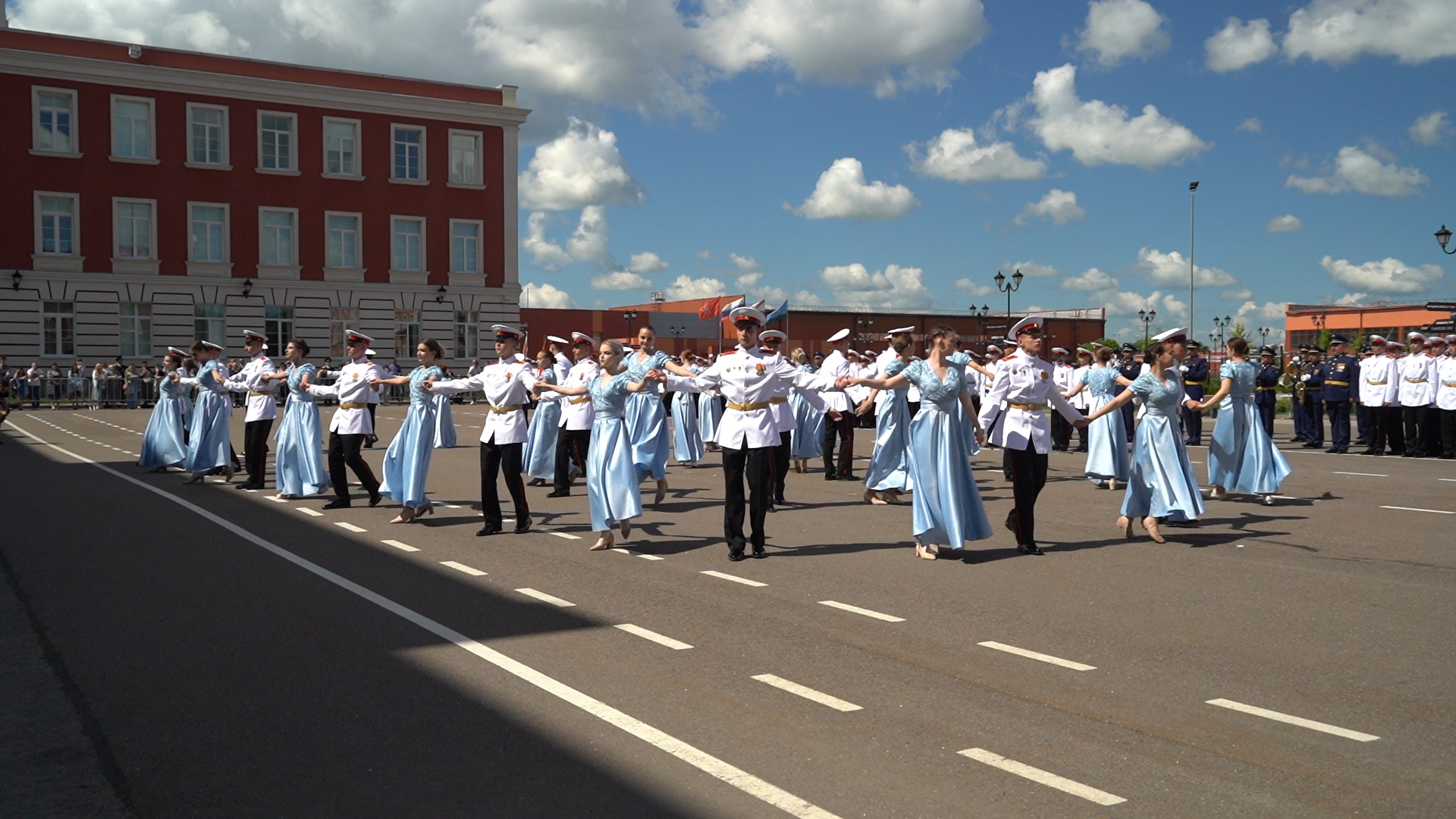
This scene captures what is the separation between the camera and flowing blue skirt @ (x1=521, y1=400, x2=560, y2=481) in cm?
1642

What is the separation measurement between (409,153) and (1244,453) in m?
46.0

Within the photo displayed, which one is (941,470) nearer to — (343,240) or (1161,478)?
(1161,478)

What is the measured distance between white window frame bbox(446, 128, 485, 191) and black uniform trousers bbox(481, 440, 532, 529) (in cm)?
4484

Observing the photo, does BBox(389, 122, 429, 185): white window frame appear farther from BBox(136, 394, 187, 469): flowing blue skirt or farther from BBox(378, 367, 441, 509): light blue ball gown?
BBox(378, 367, 441, 509): light blue ball gown

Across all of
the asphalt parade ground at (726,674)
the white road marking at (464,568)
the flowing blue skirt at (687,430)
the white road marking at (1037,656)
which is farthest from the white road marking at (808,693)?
the flowing blue skirt at (687,430)

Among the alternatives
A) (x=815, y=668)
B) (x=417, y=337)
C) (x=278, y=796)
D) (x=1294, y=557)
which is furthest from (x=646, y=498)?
(x=417, y=337)

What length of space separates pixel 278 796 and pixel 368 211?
50.9 metres

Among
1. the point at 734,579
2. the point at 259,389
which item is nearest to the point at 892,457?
the point at 734,579

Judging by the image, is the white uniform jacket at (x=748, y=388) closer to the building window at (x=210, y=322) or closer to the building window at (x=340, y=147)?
the building window at (x=210, y=322)

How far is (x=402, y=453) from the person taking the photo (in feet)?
40.6

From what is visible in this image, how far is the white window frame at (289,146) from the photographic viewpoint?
4994cm

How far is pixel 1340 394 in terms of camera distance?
22547mm

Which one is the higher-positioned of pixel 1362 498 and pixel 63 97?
pixel 63 97

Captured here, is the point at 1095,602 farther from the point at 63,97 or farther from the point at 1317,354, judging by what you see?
the point at 63,97
